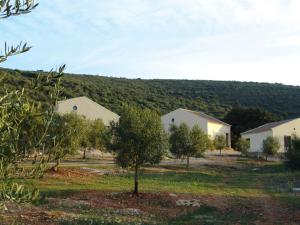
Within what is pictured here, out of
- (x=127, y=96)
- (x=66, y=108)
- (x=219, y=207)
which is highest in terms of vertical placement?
(x=127, y=96)

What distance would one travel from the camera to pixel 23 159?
15.4 ft

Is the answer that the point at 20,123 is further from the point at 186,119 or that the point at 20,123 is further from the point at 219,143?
the point at 186,119

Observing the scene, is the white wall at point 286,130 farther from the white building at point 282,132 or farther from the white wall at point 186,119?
the white wall at point 186,119

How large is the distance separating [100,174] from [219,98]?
87734 mm

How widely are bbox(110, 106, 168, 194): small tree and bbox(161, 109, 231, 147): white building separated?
4854 cm

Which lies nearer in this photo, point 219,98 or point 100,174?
point 100,174

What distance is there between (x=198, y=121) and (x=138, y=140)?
51.0m

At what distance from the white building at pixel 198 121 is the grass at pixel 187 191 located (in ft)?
97.2

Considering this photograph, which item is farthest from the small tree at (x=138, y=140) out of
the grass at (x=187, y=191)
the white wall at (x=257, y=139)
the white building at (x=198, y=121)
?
the white building at (x=198, y=121)

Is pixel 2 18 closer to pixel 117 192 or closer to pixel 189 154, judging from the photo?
pixel 117 192

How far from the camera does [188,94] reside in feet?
408

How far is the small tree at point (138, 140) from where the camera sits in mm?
27281

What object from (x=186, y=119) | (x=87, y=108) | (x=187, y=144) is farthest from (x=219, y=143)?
(x=187, y=144)

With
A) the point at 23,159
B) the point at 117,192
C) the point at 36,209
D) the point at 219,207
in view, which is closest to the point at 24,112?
the point at 23,159
